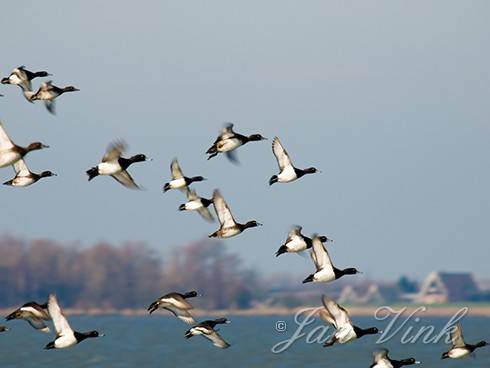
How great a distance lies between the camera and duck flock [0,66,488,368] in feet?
75.0

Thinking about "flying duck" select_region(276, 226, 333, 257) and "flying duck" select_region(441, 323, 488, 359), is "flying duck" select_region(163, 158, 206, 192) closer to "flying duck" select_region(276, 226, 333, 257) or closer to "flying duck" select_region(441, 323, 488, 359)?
"flying duck" select_region(276, 226, 333, 257)

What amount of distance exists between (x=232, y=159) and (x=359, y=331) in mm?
4289

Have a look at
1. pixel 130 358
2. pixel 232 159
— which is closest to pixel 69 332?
pixel 232 159

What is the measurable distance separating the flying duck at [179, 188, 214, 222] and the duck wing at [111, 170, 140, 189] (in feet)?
7.10

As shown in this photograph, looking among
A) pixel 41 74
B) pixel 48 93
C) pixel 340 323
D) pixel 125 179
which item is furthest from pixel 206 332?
pixel 41 74

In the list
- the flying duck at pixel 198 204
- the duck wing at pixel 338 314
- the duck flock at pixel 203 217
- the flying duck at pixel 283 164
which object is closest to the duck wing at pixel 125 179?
the duck flock at pixel 203 217

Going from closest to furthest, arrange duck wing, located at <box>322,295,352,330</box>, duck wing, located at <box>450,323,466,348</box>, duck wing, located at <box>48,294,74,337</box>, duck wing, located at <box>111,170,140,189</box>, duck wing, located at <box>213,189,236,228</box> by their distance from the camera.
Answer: duck wing, located at <box>48,294,74,337</box> < duck wing, located at <box>322,295,352,330</box> < duck wing, located at <box>111,170,140,189</box> < duck wing, located at <box>213,189,236,228</box> < duck wing, located at <box>450,323,466,348</box>

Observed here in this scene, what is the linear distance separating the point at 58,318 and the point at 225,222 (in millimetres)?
4700

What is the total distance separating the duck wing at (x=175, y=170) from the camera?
27002mm

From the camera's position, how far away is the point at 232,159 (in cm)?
2452

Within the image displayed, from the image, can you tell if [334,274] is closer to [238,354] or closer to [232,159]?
[232,159]

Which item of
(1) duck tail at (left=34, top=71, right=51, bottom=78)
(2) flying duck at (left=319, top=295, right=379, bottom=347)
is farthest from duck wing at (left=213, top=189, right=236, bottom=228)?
(1) duck tail at (left=34, top=71, right=51, bottom=78)

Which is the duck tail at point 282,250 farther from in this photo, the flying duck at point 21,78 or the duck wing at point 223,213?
the flying duck at point 21,78

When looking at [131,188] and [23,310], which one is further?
[131,188]
